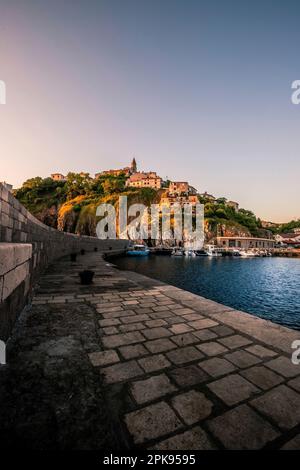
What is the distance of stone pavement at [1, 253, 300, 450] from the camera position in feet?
5.61

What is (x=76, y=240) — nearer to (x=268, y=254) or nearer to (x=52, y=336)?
(x=52, y=336)

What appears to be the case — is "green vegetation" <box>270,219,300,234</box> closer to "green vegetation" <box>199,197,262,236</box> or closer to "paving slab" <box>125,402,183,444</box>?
"green vegetation" <box>199,197,262,236</box>

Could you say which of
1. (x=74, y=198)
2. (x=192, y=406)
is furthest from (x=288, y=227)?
(x=192, y=406)

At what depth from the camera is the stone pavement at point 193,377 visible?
5.61ft

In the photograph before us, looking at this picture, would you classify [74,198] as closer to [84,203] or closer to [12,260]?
[84,203]

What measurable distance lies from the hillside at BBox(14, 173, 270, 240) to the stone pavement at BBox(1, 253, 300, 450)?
7254 cm

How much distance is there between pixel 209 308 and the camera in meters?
5.20

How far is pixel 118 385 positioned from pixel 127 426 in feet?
1.82

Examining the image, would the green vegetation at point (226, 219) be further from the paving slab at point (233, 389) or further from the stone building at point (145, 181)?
the paving slab at point (233, 389)

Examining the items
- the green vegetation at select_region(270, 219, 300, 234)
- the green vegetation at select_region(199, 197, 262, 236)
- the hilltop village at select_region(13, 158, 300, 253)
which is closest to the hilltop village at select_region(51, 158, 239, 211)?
the hilltop village at select_region(13, 158, 300, 253)

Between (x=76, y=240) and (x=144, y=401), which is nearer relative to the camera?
(x=144, y=401)

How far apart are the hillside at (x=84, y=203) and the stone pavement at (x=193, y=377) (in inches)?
2856

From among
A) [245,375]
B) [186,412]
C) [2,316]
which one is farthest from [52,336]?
[245,375]

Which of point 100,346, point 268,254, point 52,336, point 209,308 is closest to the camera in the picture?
point 100,346
